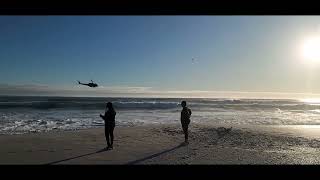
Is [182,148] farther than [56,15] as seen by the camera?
Yes

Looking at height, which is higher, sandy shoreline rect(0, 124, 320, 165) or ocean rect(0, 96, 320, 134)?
ocean rect(0, 96, 320, 134)

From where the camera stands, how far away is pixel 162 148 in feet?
34.6

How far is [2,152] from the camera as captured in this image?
9.82 meters

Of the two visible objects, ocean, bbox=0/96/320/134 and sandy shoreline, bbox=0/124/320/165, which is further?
ocean, bbox=0/96/320/134

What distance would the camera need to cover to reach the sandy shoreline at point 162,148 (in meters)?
8.73

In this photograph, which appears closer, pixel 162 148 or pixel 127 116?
pixel 162 148

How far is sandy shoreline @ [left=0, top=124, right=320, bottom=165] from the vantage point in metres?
8.73

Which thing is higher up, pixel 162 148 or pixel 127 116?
pixel 127 116
